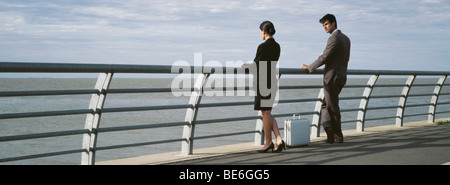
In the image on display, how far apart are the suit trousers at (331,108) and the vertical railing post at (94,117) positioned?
345cm

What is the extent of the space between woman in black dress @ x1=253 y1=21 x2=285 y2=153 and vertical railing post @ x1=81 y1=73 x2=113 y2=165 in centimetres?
194

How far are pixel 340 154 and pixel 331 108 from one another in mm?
1294

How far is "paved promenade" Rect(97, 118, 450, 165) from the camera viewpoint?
5812 millimetres

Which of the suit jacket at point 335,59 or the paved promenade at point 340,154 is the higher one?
the suit jacket at point 335,59

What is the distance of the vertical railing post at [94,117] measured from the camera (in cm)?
530

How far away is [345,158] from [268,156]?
0.90m

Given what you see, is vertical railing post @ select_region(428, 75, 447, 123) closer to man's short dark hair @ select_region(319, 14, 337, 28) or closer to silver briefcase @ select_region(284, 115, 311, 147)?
man's short dark hair @ select_region(319, 14, 337, 28)

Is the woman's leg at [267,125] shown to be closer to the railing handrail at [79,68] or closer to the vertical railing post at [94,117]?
the railing handrail at [79,68]

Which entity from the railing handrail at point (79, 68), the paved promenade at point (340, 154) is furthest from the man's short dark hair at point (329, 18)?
the railing handrail at point (79, 68)

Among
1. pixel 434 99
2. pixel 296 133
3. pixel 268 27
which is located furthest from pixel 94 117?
pixel 434 99
